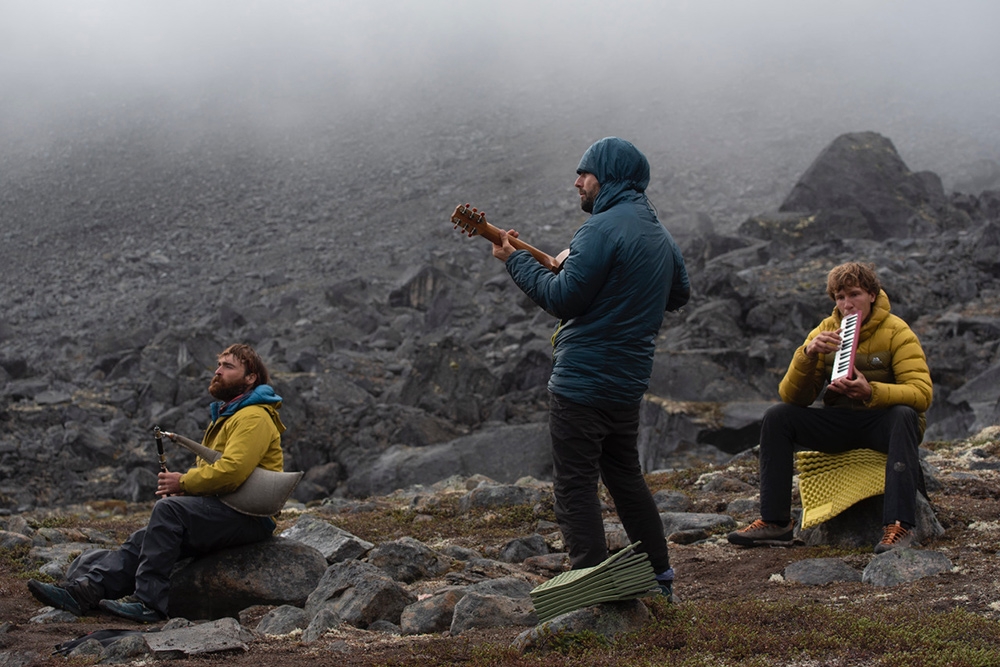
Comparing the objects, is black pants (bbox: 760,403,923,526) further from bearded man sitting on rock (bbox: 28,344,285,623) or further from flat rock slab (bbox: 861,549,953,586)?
bearded man sitting on rock (bbox: 28,344,285,623)

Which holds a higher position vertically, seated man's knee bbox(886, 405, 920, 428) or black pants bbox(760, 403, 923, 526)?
seated man's knee bbox(886, 405, 920, 428)

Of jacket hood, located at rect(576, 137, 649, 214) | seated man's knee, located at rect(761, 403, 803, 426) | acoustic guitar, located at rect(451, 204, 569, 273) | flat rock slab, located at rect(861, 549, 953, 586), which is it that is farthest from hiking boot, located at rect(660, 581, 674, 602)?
seated man's knee, located at rect(761, 403, 803, 426)

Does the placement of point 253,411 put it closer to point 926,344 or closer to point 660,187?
point 926,344

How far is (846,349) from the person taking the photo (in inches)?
287

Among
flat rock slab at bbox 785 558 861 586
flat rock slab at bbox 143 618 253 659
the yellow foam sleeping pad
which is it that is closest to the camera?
flat rock slab at bbox 143 618 253 659

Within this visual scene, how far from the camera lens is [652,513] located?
576cm

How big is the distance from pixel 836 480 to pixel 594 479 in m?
2.82

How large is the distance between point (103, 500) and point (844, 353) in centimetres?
1355

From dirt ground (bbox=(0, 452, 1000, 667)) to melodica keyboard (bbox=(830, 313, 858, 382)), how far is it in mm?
1231

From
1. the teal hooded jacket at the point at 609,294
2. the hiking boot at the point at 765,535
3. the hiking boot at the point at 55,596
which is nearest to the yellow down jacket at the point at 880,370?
the hiking boot at the point at 765,535

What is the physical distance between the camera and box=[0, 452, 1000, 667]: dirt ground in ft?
16.8

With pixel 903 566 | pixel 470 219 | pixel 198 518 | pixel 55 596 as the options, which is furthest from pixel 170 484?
pixel 903 566

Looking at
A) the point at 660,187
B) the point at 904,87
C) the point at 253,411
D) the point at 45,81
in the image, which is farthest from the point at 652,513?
the point at 45,81

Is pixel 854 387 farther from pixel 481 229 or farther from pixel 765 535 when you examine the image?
pixel 481 229
